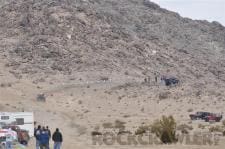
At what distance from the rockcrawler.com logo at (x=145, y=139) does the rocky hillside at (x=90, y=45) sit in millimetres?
47778

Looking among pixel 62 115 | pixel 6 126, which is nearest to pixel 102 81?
pixel 62 115

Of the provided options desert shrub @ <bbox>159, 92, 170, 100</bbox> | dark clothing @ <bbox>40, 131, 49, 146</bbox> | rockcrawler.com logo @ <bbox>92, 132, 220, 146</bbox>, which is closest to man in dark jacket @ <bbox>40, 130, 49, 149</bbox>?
dark clothing @ <bbox>40, 131, 49, 146</bbox>

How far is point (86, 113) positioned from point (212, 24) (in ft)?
279

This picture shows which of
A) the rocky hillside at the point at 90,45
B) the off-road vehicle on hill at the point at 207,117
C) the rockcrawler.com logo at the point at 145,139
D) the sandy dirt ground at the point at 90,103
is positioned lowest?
the rockcrawler.com logo at the point at 145,139

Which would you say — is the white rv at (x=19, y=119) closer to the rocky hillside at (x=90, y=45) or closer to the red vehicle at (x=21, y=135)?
the red vehicle at (x=21, y=135)

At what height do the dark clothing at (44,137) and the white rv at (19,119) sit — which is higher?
the white rv at (19,119)

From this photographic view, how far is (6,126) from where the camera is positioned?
41094mm

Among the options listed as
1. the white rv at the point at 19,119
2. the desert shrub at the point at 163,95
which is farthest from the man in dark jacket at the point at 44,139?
the desert shrub at the point at 163,95

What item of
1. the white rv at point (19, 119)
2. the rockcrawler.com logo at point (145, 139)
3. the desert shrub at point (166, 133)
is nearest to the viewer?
the rockcrawler.com logo at point (145, 139)

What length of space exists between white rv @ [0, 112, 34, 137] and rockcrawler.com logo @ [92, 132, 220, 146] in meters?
4.37

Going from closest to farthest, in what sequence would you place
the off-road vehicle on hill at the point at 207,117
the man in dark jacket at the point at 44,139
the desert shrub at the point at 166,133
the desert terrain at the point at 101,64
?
the man in dark jacket at the point at 44,139
the desert shrub at the point at 166,133
the off-road vehicle on hill at the point at 207,117
the desert terrain at the point at 101,64

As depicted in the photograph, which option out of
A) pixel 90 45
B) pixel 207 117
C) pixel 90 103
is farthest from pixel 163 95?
pixel 90 45

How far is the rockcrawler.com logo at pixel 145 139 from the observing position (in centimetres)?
4043

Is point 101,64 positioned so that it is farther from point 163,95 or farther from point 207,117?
point 207,117
